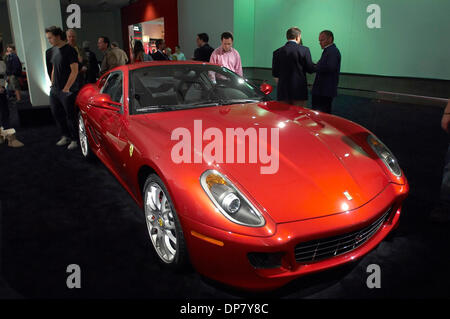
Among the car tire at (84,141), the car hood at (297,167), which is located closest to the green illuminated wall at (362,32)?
the car hood at (297,167)

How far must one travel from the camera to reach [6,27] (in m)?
19.3

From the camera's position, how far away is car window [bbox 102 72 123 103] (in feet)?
9.87

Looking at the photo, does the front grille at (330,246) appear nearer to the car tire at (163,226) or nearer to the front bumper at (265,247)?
the front bumper at (265,247)

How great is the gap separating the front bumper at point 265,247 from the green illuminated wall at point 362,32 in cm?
643

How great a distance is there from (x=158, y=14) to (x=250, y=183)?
14.4 m

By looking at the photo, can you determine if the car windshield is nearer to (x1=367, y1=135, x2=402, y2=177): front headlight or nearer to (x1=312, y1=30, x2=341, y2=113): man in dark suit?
(x1=367, y1=135, x2=402, y2=177): front headlight

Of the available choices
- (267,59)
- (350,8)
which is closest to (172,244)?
(350,8)

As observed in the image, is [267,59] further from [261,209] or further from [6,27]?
[6,27]

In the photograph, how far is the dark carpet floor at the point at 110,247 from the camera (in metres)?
1.89

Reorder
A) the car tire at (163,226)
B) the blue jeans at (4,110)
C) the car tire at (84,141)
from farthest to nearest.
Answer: the blue jeans at (4,110), the car tire at (84,141), the car tire at (163,226)

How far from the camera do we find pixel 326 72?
4516 mm

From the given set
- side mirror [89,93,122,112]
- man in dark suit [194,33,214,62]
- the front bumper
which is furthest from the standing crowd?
the front bumper

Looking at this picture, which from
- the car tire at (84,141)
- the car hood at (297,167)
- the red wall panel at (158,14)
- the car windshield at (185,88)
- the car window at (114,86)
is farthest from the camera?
the red wall panel at (158,14)

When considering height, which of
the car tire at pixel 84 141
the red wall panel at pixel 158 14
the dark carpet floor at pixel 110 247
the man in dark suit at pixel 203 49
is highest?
the red wall panel at pixel 158 14
